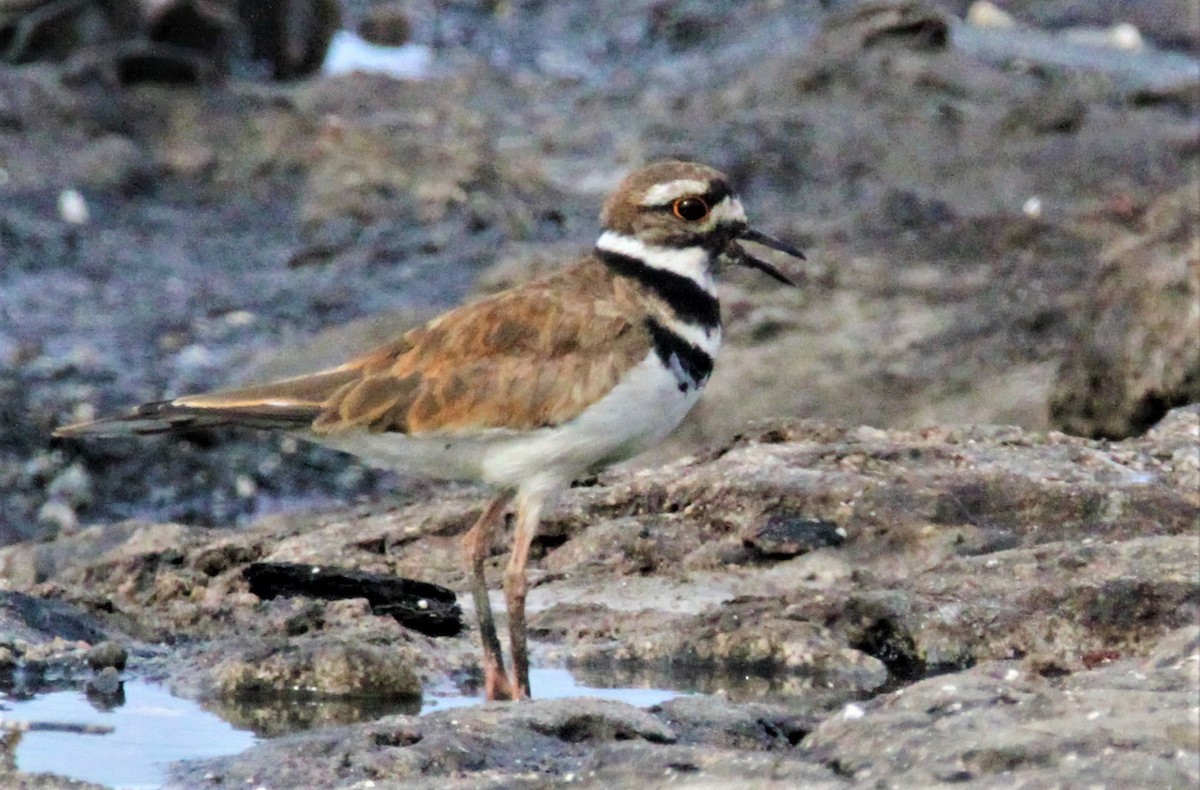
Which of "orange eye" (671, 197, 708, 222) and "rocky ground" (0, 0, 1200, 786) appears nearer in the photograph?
"rocky ground" (0, 0, 1200, 786)

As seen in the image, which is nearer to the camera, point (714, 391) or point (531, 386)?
point (531, 386)

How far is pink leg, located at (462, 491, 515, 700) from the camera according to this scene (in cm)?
585

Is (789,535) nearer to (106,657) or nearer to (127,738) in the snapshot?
(106,657)

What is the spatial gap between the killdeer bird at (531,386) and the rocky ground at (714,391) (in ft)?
1.59

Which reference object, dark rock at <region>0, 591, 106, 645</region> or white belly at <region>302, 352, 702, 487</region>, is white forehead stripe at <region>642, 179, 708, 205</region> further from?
dark rock at <region>0, 591, 106, 645</region>

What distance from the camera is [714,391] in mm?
10125

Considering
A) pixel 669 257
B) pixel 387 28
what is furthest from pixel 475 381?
pixel 387 28

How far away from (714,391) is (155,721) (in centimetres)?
490

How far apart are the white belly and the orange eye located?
0.50 m

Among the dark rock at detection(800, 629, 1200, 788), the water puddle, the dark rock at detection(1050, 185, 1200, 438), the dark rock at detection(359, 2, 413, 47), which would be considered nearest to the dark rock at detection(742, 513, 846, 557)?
the water puddle

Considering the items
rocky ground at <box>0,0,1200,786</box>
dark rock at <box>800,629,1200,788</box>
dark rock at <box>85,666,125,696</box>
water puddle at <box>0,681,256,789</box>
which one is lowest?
rocky ground at <box>0,0,1200,786</box>

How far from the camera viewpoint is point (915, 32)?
15.8 meters

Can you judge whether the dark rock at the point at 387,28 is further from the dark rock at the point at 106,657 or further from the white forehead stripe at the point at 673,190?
the dark rock at the point at 106,657

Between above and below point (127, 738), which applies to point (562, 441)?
above
